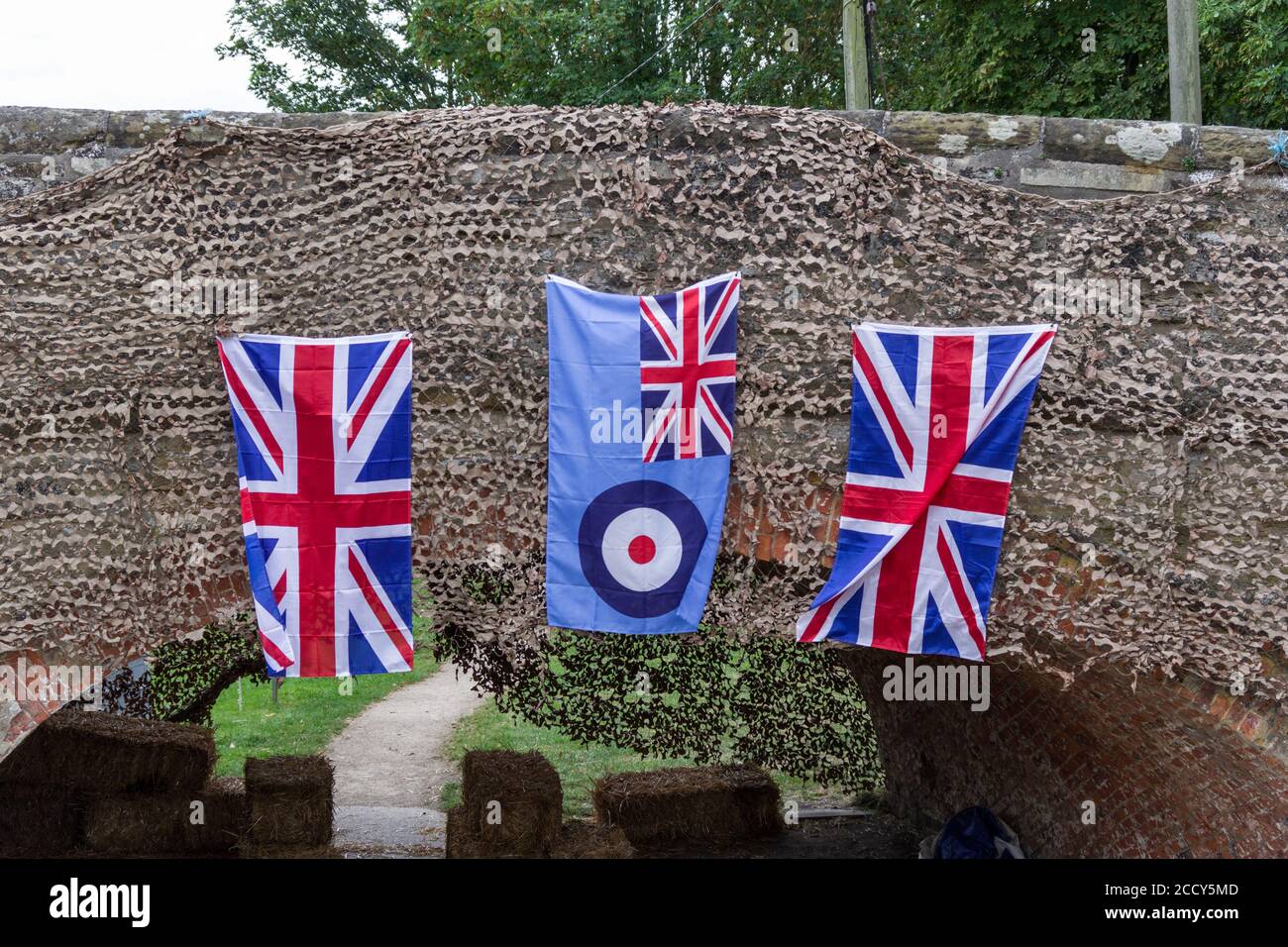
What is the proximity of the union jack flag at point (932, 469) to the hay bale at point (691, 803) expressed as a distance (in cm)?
461

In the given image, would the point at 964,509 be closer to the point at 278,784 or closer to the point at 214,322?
the point at 214,322

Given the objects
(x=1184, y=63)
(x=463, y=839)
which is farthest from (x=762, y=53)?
(x=463, y=839)

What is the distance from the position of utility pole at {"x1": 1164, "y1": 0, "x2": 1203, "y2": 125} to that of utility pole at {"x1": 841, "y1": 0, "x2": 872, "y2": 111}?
158 inches

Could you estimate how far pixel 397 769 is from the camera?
11.1 meters

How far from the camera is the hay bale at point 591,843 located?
25.8 ft

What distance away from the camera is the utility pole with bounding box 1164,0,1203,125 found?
24.1 ft

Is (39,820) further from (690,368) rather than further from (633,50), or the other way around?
(633,50)

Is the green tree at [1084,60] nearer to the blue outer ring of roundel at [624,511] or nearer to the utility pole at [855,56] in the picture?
the utility pole at [855,56]

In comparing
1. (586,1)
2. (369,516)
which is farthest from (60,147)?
(586,1)

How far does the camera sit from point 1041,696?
660 cm

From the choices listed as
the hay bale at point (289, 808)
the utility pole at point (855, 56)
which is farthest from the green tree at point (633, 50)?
the hay bale at point (289, 808)

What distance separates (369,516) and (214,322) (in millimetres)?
1041

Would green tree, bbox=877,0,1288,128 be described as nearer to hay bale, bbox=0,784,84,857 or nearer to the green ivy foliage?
the green ivy foliage

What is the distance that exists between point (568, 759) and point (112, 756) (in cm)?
455
